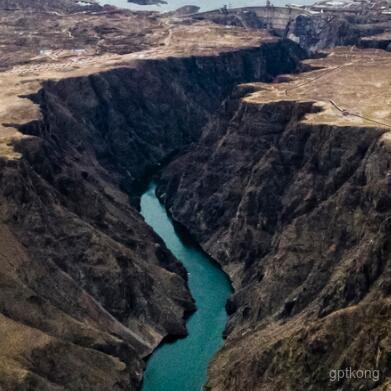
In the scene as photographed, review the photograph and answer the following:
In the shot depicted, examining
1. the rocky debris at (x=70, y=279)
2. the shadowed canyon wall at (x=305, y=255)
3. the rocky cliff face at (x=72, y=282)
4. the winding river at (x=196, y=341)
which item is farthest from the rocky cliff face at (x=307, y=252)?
the rocky debris at (x=70, y=279)

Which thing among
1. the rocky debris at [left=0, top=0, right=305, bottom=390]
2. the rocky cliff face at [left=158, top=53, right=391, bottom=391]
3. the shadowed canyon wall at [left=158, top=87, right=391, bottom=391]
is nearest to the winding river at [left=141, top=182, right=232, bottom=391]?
the rocky debris at [left=0, top=0, right=305, bottom=390]

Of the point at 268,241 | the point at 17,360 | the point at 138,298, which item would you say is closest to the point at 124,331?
the point at 138,298

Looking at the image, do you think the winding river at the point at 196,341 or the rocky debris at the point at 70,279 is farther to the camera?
the winding river at the point at 196,341

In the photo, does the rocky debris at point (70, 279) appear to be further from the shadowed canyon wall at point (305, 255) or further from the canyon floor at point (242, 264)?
the shadowed canyon wall at point (305, 255)

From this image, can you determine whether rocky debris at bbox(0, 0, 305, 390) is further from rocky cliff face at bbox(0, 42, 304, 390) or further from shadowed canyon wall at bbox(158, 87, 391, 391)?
shadowed canyon wall at bbox(158, 87, 391, 391)

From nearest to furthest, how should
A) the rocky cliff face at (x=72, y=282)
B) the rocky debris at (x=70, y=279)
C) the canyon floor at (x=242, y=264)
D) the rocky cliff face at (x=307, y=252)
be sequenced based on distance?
the rocky cliff face at (x=307, y=252) < the canyon floor at (x=242, y=264) < the rocky cliff face at (x=72, y=282) < the rocky debris at (x=70, y=279)
